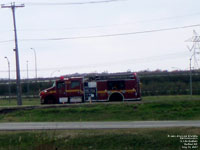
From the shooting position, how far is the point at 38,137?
42.9 ft

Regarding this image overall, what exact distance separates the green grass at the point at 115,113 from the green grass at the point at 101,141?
804cm

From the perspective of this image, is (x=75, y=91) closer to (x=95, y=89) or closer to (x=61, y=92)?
(x=61, y=92)

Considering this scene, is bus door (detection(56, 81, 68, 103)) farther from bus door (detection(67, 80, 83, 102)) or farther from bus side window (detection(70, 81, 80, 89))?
bus side window (detection(70, 81, 80, 89))

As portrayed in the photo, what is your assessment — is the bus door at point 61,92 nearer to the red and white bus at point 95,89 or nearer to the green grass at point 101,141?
the red and white bus at point 95,89

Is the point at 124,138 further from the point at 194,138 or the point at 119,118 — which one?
the point at 119,118

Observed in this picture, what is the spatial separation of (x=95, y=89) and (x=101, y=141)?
65.3 ft

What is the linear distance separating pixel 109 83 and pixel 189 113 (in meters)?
11.4

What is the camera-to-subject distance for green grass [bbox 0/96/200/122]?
2203cm

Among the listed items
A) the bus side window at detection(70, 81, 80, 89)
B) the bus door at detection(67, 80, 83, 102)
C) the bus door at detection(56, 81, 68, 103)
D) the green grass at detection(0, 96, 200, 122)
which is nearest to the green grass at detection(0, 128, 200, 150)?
the green grass at detection(0, 96, 200, 122)

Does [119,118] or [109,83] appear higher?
[109,83]

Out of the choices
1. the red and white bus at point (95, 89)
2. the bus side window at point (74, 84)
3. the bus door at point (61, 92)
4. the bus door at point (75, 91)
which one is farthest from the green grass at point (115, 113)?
the bus door at point (61, 92)

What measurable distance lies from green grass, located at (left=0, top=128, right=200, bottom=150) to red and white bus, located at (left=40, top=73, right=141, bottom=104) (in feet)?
59.9

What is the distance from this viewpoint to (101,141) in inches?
509

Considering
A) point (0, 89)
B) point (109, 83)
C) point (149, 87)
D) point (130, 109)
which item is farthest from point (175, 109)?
point (0, 89)
